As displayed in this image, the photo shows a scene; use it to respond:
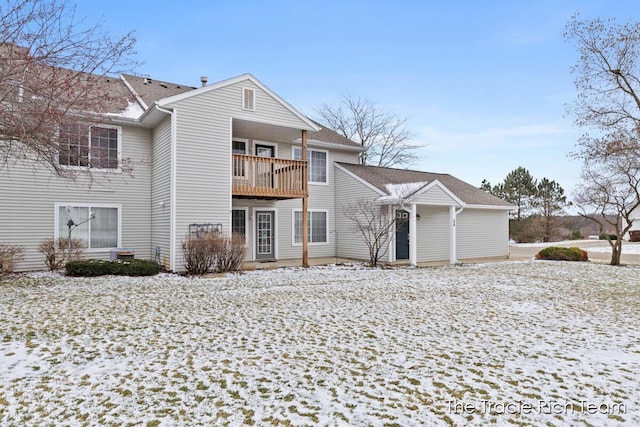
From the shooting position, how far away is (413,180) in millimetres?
17906

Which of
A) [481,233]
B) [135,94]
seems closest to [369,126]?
[481,233]

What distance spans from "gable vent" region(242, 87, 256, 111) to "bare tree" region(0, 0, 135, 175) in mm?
4670

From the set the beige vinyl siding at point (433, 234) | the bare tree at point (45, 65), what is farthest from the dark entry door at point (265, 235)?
the bare tree at point (45, 65)

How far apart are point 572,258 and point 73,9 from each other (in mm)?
18324

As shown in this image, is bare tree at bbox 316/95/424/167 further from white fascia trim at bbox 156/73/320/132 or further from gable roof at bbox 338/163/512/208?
white fascia trim at bbox 156/73/320/132

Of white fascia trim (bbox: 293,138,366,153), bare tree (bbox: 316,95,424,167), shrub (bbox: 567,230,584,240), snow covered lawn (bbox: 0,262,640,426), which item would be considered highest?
bare tree (bbox: 316,95,424,167)

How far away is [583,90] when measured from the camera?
47.8 feet

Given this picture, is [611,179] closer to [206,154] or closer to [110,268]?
[206,154]

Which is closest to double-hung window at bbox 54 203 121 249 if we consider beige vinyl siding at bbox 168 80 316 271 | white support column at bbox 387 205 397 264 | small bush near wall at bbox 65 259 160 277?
small bush near wall at bbox 65 259 160 277

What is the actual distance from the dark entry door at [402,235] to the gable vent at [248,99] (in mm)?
6530

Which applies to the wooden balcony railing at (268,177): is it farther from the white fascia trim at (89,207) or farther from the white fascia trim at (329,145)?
the white fascia trim at (89,207)

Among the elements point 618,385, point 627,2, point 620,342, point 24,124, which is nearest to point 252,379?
point 618,385

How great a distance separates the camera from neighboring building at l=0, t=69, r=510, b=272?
11094 mm

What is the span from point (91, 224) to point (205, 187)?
3526 millimetres
